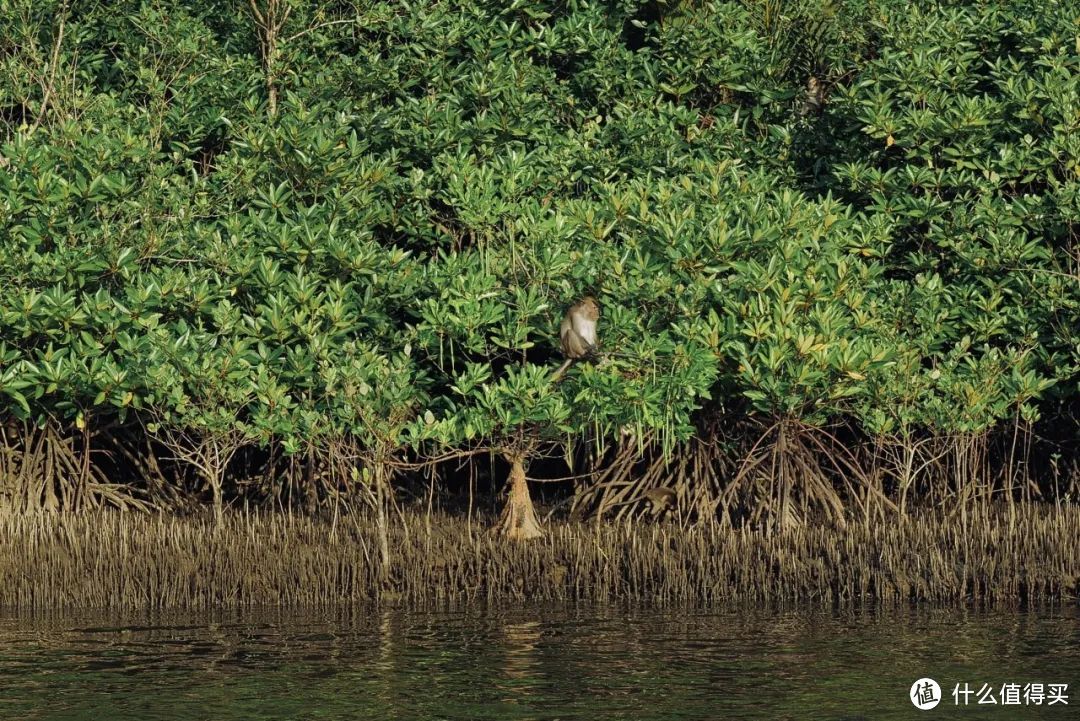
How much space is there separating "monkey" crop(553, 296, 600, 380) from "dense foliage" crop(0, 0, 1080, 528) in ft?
0.57

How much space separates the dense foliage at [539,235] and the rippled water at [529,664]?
5.98ft

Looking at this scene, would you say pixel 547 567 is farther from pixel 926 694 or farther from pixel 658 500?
pixel 926 694

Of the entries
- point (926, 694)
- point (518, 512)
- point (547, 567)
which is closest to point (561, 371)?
point (518, 512)

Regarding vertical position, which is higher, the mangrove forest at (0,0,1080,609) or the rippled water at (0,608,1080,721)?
the mangrove forest at (0,0,1080,609)

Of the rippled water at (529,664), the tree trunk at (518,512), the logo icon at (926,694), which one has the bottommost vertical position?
the logo icon at (926,694)

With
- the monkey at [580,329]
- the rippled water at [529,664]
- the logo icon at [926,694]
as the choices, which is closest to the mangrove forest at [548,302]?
the monkey at [580,329]

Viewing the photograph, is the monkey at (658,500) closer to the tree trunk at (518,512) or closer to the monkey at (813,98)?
the tree trunk at (518,512)

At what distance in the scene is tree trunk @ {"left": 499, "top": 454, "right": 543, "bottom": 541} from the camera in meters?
11.4

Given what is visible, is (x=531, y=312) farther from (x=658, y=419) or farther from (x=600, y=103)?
(x=600, y=103)

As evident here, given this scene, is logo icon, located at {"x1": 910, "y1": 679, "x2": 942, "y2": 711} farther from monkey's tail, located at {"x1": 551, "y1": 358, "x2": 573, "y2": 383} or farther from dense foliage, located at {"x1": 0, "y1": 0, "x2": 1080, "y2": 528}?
monkey's tail, located at {"x1": 551, "y1": 358, "x2": 573, "y2": 383}

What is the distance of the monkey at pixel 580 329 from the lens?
10445 mm

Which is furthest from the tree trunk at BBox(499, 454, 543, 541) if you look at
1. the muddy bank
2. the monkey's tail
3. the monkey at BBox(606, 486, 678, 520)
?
the monkey at BBox(606, 486, 678, 520)

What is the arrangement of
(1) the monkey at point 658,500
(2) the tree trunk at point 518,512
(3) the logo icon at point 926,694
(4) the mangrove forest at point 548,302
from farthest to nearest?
(1) the monkey at point 658,500
(2) the tree trunk at point 518,512
(4) the mangrove forest at point 548,302
(3) the logo icon at point 926,694

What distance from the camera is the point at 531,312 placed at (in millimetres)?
10828
